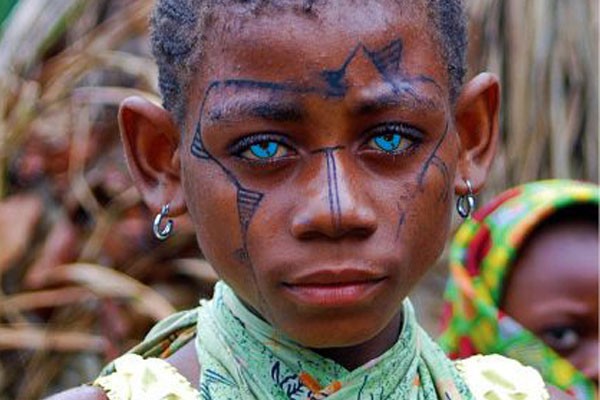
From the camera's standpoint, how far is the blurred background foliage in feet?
16.7

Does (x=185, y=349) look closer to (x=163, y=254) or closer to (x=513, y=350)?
(x=513, y=350)

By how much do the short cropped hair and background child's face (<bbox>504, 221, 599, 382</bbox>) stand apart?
4.74 feet

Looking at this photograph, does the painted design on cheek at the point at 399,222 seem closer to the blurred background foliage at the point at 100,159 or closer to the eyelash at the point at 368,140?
the eyelash at the point at 368,140

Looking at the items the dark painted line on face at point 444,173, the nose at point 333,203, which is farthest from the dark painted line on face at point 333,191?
the dark painted line on face at point 444,173

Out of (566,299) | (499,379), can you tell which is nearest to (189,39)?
(499,379)

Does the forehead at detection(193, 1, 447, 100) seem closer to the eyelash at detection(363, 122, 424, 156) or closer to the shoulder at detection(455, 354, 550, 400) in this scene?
the eyelash at detection(363, 122, 424, 156)

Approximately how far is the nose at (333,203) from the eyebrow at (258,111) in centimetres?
7

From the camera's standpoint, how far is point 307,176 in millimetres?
2170

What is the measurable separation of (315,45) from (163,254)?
3.15 m

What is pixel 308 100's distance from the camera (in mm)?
2176

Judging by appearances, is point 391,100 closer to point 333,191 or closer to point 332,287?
point 333,191

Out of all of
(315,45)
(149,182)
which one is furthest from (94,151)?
(315,45)

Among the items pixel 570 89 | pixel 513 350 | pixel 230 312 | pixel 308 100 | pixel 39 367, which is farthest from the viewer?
pixel 570 89

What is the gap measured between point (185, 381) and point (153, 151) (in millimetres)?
377
